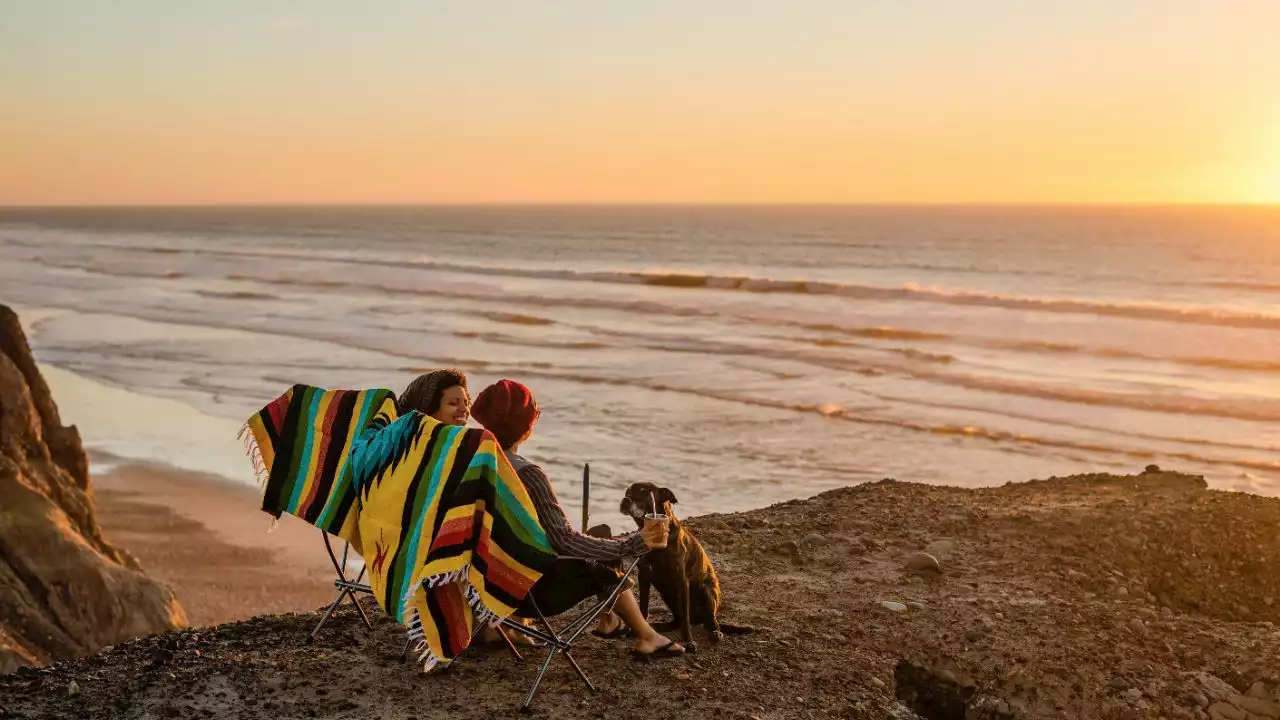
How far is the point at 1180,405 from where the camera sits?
60.3 feet

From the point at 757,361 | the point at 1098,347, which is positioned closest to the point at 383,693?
the point at 757,361

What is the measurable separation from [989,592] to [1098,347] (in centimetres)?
2195

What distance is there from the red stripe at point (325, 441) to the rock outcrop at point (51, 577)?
7.53ft

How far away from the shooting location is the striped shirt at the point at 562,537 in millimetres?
4496

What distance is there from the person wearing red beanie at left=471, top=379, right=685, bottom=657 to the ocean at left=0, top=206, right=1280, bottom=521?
18.6 ft

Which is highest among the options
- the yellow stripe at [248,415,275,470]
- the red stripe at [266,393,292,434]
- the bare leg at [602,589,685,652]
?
the red stripe at [266,393,292,434]

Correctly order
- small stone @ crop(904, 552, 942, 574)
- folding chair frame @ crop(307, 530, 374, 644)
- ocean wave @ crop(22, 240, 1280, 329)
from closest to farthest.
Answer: folding chair frame @ crop(307, 530, 374, 644) → small stone @ crop(904, 552, 942, 574) → ocean wave @ crop(22, 240, 1280, 329)

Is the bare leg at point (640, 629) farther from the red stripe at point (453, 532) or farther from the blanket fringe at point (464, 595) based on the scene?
the red stripe at point (453, 532)

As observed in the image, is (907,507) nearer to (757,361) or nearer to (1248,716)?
(1248,716)

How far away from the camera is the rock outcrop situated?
663 centimetres

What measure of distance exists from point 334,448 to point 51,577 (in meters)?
3.20

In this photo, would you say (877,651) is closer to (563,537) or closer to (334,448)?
(563,537)

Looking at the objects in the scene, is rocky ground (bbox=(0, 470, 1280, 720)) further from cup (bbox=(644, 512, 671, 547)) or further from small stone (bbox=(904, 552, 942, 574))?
cup (bbox=(644, 512, 671, 547))

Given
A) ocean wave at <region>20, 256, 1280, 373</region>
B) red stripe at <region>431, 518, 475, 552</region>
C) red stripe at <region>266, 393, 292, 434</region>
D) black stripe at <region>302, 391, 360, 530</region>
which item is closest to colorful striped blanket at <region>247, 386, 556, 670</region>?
red stripe at <region>431, 518, 475, 552</region>
